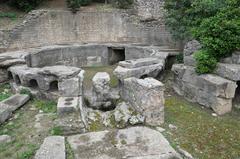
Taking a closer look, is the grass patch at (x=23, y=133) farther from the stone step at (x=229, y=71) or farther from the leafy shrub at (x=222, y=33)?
the leafy shrub at (x=222, y=33)

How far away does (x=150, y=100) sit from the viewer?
241 inches

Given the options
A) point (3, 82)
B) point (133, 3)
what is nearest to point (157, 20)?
point (133, 3)

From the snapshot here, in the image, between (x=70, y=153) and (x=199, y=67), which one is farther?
(x=199, y=67)

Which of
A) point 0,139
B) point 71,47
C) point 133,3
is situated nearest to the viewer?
point 0,139

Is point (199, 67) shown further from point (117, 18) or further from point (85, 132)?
point (117, 18)

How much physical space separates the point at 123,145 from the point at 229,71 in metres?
3.57

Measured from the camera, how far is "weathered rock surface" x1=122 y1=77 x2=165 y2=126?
6.11 m

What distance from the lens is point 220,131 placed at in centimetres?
621

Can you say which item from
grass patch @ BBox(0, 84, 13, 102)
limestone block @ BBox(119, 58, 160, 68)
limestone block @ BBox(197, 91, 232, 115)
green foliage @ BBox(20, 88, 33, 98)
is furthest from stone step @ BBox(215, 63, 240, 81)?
grass patch @ BBox(0, 84, 13, 102)

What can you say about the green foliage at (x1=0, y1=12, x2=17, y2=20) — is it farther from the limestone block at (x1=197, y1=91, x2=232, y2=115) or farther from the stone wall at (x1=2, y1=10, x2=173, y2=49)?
the limestone block at (x1=197, y1=91, x2=232, y2=115)

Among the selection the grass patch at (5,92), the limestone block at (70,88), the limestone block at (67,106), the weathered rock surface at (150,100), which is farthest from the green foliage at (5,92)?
the weathered rock surface at (150,100)

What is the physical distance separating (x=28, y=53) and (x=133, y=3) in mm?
6237

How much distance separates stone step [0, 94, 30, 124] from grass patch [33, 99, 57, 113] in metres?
0.35

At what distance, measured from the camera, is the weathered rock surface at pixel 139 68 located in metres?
7.93
